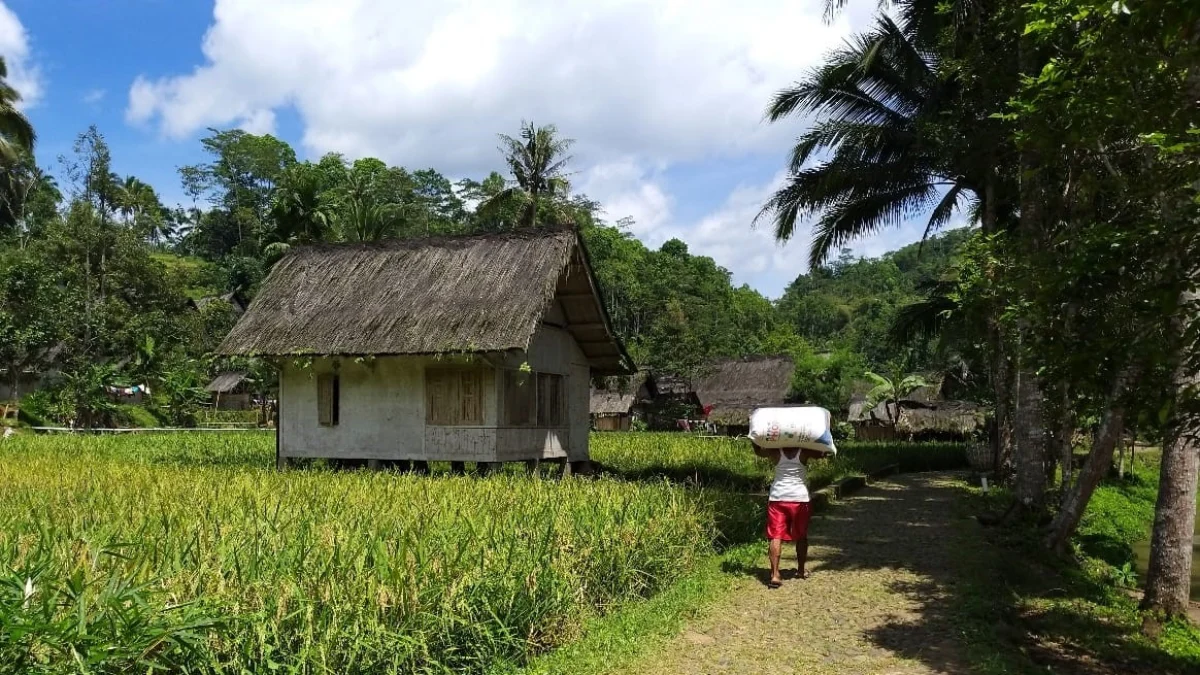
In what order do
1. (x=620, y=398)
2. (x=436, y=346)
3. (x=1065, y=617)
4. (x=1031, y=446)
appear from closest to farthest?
(x=1065, y=617) → (x=1031, y=446) → (x=436, y=346) → (x=620, y=398)

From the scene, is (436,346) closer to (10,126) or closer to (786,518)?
(786,518)

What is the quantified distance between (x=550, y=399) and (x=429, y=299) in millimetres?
2842

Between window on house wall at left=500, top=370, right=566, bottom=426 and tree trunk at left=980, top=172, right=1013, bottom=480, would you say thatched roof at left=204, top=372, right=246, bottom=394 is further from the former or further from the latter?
tree trunk at left=980, top=172, right=1013, bottom=480

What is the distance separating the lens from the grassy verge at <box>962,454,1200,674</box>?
613 cm

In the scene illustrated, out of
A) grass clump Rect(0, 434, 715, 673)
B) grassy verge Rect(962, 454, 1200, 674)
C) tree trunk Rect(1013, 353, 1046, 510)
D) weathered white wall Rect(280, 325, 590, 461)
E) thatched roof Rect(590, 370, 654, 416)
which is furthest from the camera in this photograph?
thatched roof Rect(590, 370, 654, 416)

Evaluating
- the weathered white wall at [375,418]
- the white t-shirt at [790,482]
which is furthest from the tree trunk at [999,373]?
the weathered white wall at [375,418]

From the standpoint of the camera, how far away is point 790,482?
24.5ft

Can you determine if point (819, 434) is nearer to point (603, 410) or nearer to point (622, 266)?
point (603, 410)

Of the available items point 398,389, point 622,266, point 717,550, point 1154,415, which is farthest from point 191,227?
point 1154,415

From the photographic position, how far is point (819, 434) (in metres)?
7.32

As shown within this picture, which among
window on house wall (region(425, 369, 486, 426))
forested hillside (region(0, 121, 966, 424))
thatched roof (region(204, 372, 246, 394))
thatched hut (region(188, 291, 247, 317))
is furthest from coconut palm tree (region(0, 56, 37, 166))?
window on house wall (region(425, 369, 486, 426))

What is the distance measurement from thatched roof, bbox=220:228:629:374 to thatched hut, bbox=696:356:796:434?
2332cm

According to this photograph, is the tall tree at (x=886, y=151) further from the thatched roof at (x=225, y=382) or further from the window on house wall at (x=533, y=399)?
the thatched roof at (x=225, y=382)

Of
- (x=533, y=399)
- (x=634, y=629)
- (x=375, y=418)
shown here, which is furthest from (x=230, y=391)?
(x=634, y=629)
